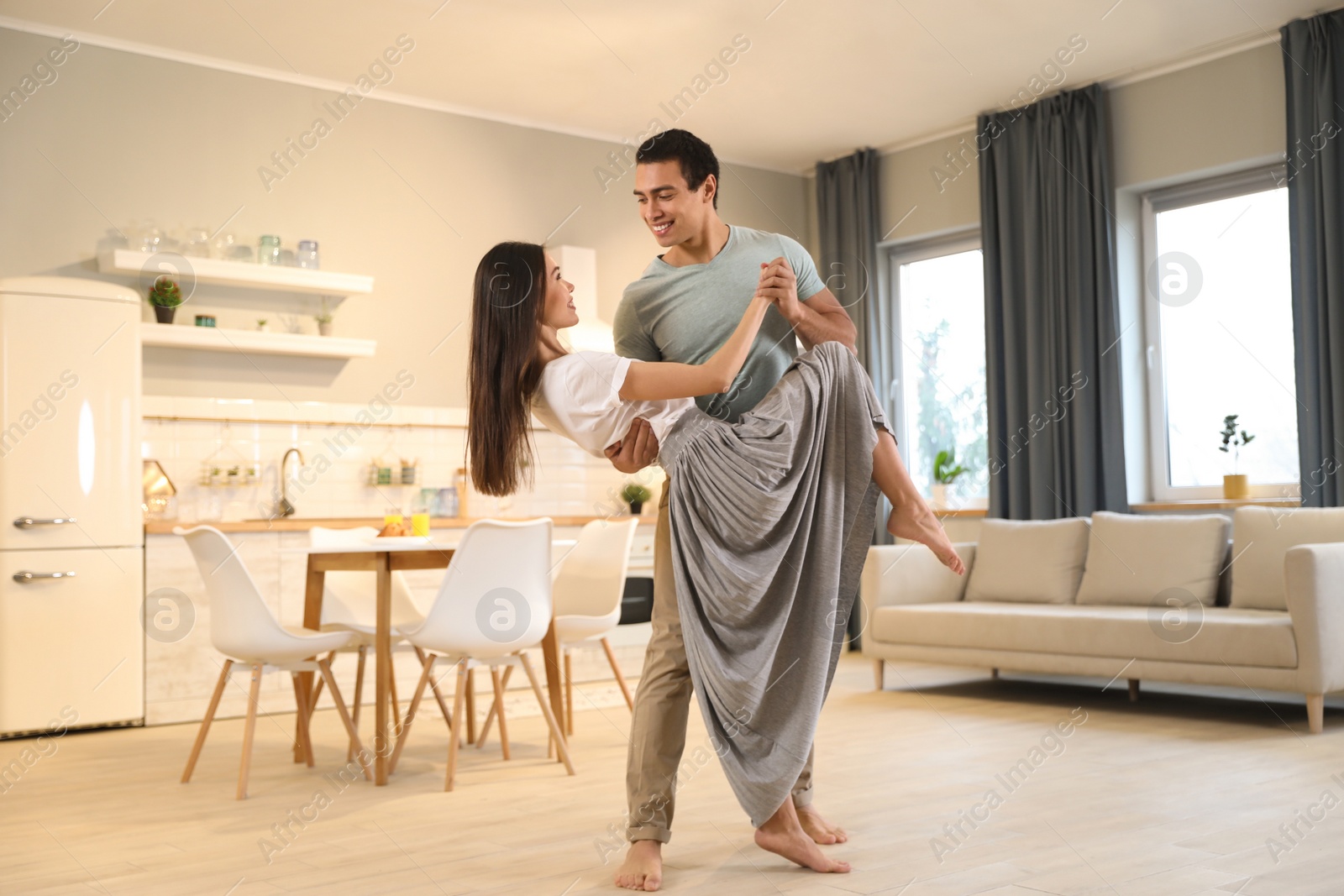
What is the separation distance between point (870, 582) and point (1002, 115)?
9.25 feet

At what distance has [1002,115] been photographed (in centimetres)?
663

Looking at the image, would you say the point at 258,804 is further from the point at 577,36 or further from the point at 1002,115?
the point at 1002,115

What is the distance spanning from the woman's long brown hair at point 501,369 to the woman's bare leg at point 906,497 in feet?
2.30

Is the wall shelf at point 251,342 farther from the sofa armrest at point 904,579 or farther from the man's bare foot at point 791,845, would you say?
the man's bare foot at point 791,845

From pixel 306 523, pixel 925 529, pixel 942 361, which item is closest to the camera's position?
pixel 925 529

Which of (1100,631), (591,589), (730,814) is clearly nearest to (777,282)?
(730,814)

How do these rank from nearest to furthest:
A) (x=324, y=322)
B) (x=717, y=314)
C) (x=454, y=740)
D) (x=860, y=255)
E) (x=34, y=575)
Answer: (x=717, y=314)
(x=454, y=740)
(x=34, y=575)
(x=324, y=322)
(x=860, y=255)

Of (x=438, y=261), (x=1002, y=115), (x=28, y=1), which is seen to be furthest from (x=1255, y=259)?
(x=28, y=1)

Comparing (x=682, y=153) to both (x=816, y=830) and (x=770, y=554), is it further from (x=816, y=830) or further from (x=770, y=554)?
(x=816, y=830)

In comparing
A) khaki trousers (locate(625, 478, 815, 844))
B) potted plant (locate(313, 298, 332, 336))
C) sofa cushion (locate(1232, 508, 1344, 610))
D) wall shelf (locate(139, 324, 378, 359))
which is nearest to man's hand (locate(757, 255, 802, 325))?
khaki trousers (locate(625, 478, 815, 844))

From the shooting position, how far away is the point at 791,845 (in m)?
2.42

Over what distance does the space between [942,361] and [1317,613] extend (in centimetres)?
343

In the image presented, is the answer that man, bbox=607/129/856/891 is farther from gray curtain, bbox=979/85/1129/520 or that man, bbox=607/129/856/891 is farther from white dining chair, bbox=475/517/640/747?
gray curtain, bbox=979/85/1129/520

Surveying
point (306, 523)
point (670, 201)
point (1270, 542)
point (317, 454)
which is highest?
point (670, 201)
